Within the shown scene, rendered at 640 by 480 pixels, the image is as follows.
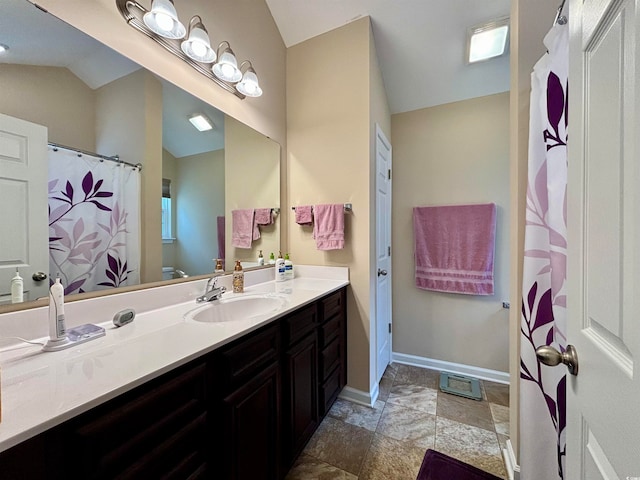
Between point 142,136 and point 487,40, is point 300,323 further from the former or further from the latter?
point 487,40

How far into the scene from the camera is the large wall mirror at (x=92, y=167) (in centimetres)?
81

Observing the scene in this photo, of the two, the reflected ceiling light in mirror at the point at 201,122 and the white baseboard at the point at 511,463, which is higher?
the reflected ceiling light in mirror at the point at 201,122

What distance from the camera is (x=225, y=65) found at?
4.75ft

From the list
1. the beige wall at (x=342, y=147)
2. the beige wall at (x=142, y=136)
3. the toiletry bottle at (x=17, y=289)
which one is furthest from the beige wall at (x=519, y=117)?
the toiletry bottle at (x=17, y=289)

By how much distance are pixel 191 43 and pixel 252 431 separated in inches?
70.4

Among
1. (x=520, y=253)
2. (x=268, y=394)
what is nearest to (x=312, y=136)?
(x=520, y=253)

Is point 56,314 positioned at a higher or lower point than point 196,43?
lower

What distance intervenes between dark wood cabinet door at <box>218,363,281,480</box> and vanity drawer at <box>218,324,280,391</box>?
4 cm

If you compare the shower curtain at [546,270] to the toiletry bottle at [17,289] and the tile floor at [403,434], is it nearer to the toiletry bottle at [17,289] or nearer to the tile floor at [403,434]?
the tile floor at [403,434]

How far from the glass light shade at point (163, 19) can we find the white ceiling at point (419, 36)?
1085 mm

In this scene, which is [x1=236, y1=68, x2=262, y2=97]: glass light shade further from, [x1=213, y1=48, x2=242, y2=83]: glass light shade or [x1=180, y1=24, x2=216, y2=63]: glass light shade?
[x1=180, y1=24, x2=216, y2=63]: glass light shade

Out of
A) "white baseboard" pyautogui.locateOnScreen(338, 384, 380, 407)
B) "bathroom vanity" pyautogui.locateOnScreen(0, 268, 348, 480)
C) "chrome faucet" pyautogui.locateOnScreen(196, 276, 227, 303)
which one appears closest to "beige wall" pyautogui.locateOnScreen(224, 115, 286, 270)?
"chrome faucet" pyautogui.locateOnScreen(196, 276, 227, 303)

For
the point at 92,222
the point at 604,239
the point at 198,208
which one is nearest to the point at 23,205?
the point at 92,222

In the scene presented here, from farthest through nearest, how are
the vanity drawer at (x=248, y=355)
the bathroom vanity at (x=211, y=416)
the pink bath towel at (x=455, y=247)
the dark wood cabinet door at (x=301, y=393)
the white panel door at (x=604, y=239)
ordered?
the pink bath towel at (x=455, y=247), the dark wood cabinet door at (x=301, y=393), the vanity drawer at (x=248, y=355), the bathroom vanity at (x=211, y=416), the white panel door at (x=604, y=239)
